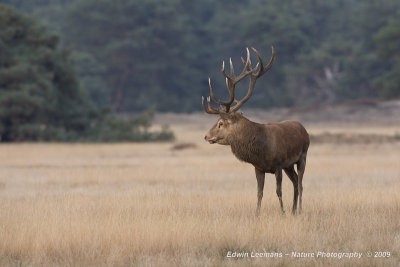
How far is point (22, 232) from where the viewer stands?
936cm

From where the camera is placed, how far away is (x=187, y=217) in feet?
35.0

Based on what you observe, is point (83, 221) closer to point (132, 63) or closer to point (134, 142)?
point (134, 142)

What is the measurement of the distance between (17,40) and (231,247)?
26.3 m

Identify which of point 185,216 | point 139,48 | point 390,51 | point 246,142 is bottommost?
point 139,48

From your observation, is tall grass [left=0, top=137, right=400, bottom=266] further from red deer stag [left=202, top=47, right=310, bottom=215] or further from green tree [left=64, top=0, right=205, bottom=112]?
green tree [left=64, top=0, right=205, bottom=112]

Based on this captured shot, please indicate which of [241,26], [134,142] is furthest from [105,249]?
[241,26]

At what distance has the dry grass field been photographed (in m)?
8.65

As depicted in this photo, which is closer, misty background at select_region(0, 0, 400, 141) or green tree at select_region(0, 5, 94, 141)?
green tree at select_region(0, 5, 94, 141)

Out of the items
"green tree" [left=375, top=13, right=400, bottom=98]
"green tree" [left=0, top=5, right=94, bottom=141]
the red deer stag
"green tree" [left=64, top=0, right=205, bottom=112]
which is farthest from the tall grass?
"green tree" [left=64, top=0, right=205, bottom=112]

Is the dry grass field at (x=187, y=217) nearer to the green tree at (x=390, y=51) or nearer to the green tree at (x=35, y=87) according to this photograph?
the green tree at (x=35, y=87)

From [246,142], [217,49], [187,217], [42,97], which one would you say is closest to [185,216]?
[187,217]

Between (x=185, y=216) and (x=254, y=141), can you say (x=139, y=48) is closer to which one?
(x=254, y=141)

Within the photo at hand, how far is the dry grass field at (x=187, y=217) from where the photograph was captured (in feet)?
28.4

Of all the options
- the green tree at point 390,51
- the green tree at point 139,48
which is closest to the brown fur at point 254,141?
the green tree at point 390,51
